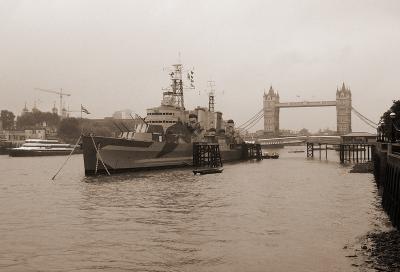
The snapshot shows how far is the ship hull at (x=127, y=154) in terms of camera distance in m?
46.7

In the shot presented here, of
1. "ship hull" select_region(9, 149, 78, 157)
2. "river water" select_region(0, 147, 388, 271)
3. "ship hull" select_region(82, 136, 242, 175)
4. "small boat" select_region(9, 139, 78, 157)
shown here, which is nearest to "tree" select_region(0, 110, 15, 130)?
"small boat" select_region(9, 139, 78, 157)

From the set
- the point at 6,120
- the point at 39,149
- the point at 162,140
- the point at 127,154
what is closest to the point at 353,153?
the point at 162,140

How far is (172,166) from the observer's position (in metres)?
59.2

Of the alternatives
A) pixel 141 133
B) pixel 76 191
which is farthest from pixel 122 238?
pixel 141 133

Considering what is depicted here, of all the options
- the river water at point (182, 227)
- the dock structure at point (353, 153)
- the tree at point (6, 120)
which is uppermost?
the tree at point (6, 120)

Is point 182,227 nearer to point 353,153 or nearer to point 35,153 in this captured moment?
point 353,153

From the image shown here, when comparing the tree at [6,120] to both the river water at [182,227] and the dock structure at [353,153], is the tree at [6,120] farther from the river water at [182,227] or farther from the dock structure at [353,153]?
the river water at [182,227]

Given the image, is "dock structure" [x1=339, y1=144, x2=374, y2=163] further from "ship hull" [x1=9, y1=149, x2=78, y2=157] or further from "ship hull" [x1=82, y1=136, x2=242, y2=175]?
"ship hull" [x1=9, y1=149, x2=78, y2=157]

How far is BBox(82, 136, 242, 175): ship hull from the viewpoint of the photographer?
46.7m

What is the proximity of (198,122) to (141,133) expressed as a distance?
17.1 m

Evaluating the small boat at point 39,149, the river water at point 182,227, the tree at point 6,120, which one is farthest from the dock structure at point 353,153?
the tree at point 6,120

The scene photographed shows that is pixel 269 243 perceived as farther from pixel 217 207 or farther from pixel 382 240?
pixel 217 207

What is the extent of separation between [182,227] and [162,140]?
125 ft

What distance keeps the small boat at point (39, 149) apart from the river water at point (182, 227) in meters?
73.2
